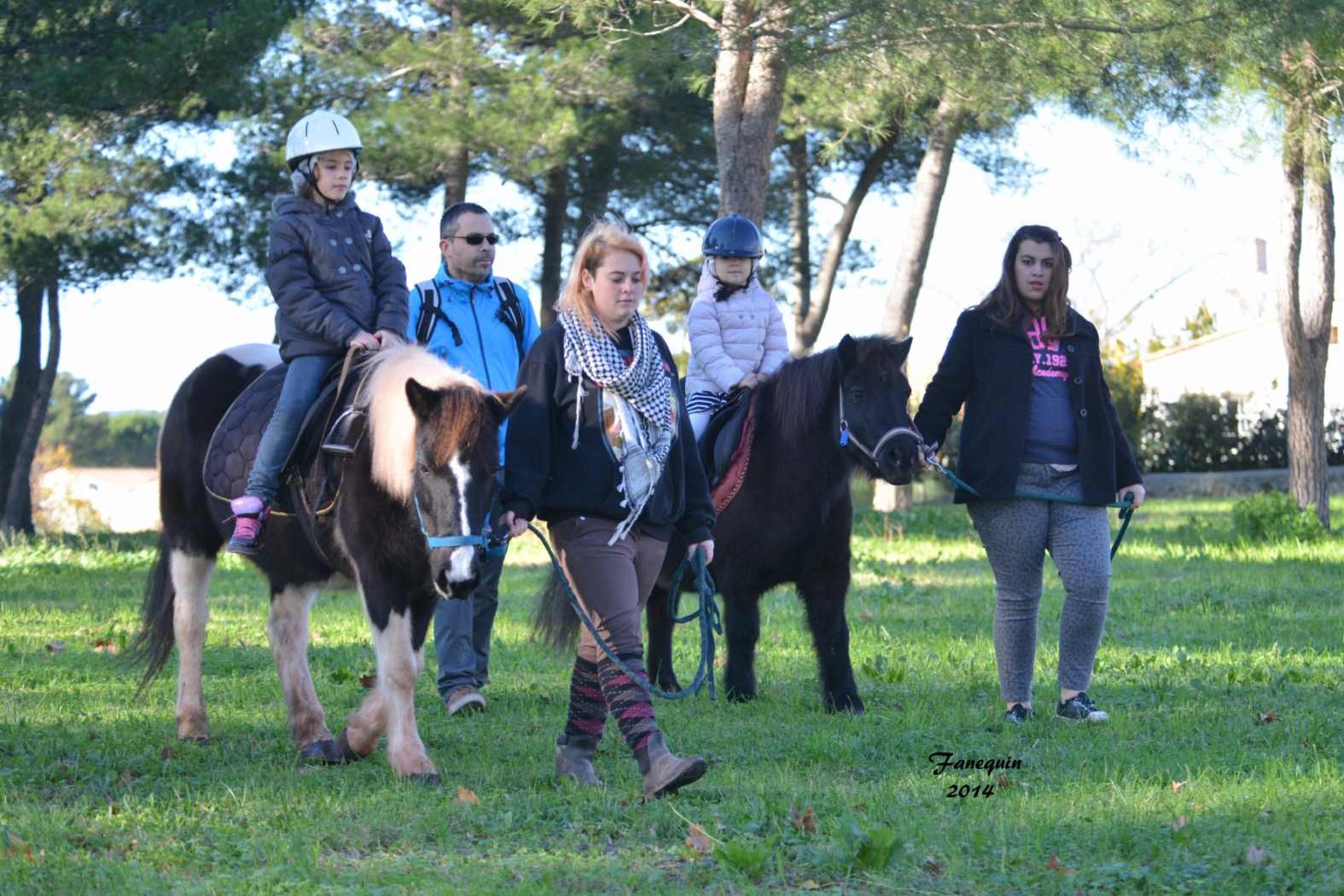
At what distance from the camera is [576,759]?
534 cm

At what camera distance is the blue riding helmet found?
7371 millimetres

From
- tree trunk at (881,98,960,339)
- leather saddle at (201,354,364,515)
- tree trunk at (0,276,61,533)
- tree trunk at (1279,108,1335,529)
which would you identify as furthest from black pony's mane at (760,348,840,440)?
tree trunk at (0,276,61,533)

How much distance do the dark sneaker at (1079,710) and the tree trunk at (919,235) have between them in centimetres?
1243

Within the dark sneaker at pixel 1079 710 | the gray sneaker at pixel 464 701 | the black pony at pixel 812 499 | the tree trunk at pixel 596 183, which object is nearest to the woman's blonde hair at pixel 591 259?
the black pony at pixel 812 499

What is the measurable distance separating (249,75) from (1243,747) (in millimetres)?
14784

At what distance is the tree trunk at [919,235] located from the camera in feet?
63.0

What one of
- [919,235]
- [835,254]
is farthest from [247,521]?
[835,254]

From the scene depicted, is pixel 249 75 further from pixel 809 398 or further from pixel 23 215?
pixel 809 398

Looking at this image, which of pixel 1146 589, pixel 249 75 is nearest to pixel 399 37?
pixel 249 75

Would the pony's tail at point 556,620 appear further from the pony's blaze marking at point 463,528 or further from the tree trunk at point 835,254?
the tree trunk at point 835,254

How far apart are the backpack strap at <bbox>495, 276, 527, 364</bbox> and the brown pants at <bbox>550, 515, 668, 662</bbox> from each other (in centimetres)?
225

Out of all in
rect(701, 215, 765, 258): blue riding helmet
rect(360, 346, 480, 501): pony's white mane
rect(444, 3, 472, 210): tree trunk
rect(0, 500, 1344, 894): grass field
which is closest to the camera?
rect(0, 500, 1344, 894): grass field

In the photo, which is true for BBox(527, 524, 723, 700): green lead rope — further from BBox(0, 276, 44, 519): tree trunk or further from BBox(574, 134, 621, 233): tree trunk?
BBox(0, 276, 44, 519): tree trunk

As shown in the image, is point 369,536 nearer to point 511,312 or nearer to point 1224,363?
point 511,312
